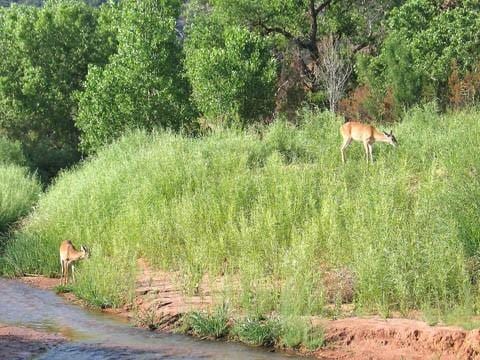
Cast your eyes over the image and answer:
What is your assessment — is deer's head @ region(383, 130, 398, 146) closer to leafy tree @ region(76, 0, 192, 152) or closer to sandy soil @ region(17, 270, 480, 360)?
sandy soil @ region(17, 270, 480, 360)

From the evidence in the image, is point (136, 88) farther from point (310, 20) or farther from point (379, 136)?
point (379, 136)

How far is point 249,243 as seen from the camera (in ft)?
44.8

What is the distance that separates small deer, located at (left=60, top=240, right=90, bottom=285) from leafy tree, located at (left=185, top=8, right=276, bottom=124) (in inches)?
567

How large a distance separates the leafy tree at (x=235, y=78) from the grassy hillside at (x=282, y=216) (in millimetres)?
8128

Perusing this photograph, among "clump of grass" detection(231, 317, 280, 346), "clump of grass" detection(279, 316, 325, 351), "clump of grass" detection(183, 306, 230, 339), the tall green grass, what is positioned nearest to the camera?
"clump of grass" detection(279, 316, 325, 351)

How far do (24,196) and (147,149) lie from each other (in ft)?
15.4

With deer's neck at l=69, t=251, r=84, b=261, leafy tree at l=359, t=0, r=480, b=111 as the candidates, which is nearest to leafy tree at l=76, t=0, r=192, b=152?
leafy tree at l=359, t=0, r=480, b=111

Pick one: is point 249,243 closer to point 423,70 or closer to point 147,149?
point 147,149

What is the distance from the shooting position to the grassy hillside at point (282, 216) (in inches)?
447

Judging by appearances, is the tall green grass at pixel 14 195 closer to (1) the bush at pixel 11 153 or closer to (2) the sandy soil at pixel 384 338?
(1) the bush at pixel 11 153

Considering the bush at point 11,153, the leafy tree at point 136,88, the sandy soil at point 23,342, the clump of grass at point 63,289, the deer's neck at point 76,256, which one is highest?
the leafy tree at point 136,88

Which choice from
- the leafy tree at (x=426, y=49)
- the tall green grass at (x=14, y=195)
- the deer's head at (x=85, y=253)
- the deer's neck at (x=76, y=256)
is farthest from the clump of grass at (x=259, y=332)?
the leafy tree at (x=426, y=49)

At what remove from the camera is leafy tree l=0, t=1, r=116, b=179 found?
3625cm

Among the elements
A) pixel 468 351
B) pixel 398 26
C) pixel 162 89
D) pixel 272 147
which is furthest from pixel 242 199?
pixel 398 26
